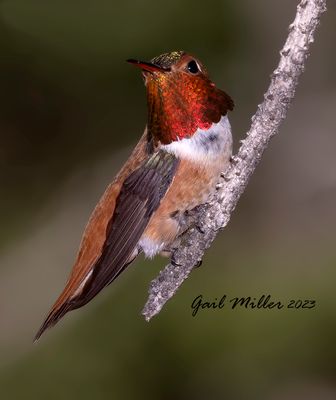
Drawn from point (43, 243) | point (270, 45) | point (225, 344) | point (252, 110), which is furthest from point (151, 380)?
point (270, 45)

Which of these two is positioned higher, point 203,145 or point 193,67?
point 193,67

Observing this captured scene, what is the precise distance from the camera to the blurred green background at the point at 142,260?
439cm

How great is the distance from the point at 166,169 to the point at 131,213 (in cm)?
24

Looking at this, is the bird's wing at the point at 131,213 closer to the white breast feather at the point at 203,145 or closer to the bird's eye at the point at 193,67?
the white breast feather at the point at 203,145

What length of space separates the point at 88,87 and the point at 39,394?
6.77ft

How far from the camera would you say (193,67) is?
328 centimetres

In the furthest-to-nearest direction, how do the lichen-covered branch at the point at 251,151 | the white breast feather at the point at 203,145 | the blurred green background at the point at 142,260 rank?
the blurred green background at the point at 142,260, the white breast feather at the point at 203,145, the lichen-covered branch at the point at 251,151

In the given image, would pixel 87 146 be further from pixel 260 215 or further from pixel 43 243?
pixel 260 215

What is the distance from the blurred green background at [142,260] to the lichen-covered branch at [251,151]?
135 centimetres

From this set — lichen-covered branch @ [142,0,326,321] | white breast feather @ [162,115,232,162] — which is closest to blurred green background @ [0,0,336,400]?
white breast feather @ [162,115,232,162]

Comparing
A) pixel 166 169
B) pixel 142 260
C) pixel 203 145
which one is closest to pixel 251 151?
pixel 203 145

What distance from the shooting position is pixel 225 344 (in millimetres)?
4371

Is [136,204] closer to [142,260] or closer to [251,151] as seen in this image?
[251,151]

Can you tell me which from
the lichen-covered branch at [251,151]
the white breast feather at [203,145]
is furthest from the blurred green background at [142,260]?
the lichen-covered branch at [251,151]
